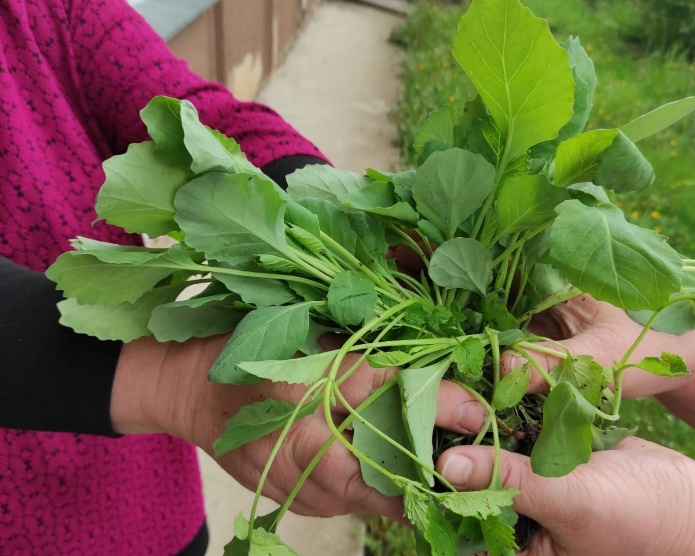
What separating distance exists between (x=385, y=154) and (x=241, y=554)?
2157 mm

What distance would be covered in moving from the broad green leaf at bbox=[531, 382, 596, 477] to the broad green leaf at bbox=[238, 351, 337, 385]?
0.15 meters

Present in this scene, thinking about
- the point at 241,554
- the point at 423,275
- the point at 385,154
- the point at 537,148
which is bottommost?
the point at 385,154

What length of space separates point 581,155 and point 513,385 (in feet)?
0.54

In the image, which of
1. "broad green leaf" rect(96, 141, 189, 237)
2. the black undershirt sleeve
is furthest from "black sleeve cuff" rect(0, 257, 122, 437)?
"broad green leaf" rect(96, 141, 189, 237)

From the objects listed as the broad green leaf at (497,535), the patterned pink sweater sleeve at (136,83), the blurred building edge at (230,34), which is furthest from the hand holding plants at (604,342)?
the blurred building edge at (230,34)

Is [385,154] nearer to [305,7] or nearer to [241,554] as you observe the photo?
[305,7]

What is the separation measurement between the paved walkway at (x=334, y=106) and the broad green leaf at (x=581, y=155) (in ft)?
3.23

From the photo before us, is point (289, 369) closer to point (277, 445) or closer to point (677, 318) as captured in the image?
point (277, 445)

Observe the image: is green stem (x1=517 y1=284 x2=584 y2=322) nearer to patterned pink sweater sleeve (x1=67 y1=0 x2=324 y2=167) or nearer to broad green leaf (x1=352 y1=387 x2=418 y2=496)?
broad green leaf (x1=352 y1=387 x2=418 y2=496)

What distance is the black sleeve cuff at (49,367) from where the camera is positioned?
45cm

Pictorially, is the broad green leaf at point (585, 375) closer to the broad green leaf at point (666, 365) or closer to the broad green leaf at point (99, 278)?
the broad green leaf at point (666, 365)

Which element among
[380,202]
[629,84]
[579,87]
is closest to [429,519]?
[380,202]

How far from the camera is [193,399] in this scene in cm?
43

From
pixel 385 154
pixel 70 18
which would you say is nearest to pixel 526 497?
pixel 70 18
